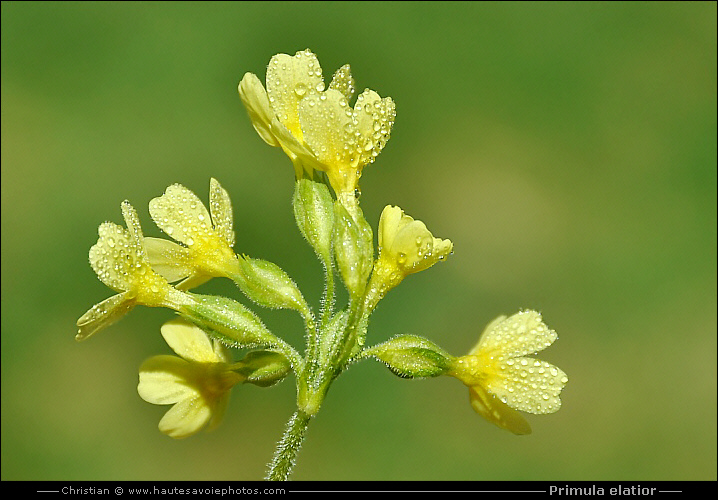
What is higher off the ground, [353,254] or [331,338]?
[353,254]

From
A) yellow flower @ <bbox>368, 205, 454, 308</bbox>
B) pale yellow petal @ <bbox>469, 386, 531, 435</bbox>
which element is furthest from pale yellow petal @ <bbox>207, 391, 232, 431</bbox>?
pale yellow petal @ <bbox>469, 386, 531, 435</bbox>

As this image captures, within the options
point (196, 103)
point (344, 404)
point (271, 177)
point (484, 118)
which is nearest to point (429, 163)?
point (484, 118)

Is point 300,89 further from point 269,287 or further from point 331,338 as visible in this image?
point 331,338

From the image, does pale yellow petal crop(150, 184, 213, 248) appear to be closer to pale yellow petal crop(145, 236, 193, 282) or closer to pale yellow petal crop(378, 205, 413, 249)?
pale yellow petal crop(145, 236, 193, 282)

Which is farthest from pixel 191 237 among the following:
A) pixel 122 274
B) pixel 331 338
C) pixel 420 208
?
pixel 420 208

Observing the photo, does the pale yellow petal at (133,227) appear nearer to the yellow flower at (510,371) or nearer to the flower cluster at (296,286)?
the flower cluster at (296,286)

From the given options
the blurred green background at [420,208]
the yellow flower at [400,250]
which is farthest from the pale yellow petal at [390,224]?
the blurred green background at [420,208]

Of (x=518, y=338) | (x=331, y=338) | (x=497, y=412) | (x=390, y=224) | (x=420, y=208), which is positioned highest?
(x=390, y=224)
